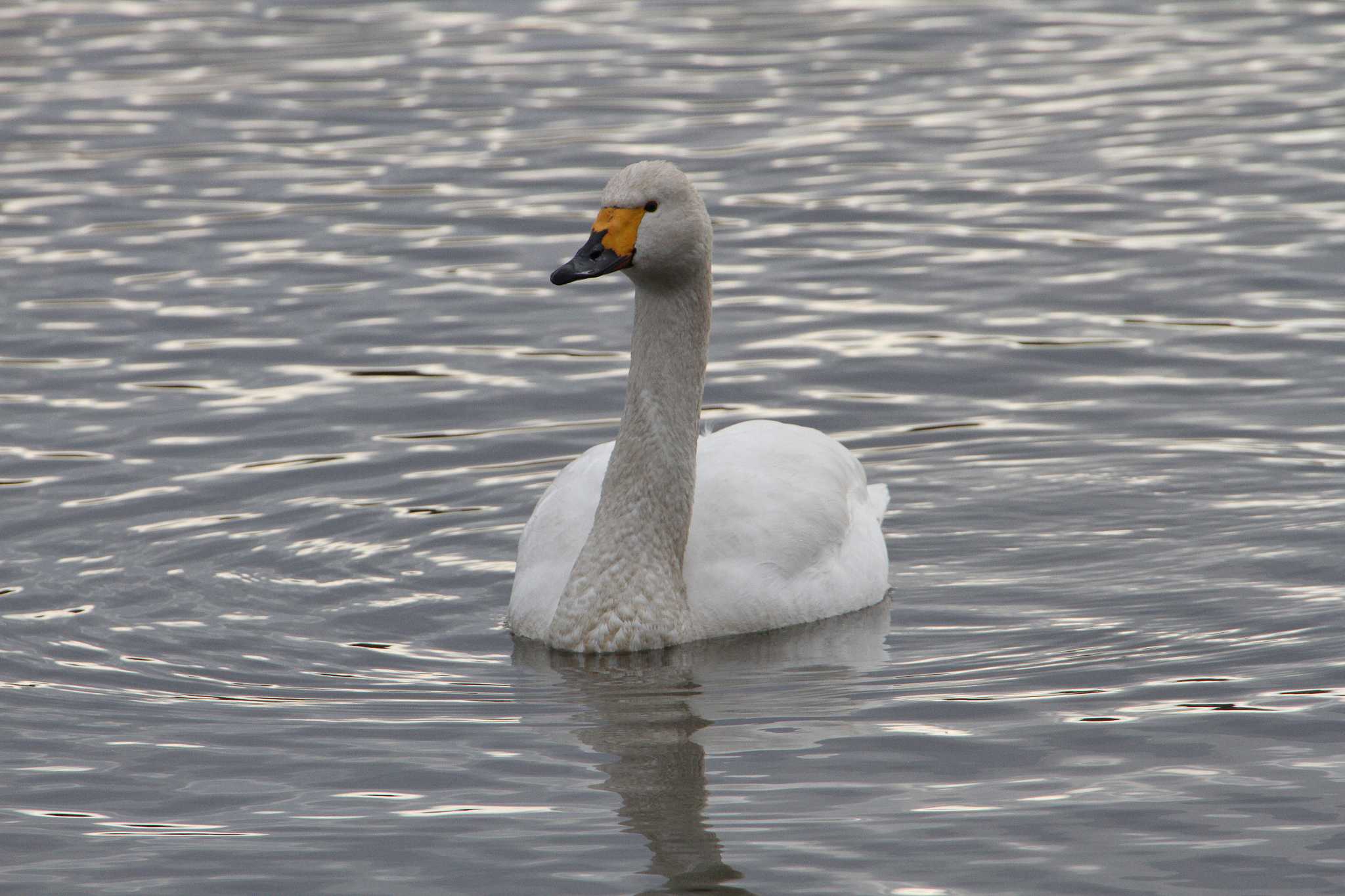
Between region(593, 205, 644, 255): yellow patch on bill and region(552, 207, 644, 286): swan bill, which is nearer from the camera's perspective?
region(552, 207, 644, 286): swan bill

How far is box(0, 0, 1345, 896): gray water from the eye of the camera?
8078 millimetres

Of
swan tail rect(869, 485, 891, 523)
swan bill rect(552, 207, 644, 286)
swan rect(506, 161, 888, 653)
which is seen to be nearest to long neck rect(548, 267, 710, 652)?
swan rect(506, 161, 888, 653)

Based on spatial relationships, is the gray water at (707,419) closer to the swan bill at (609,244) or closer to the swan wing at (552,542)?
the swan wing at (552,542)

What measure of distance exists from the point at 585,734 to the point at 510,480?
3.62 meters

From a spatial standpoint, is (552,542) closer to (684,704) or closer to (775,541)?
(775,541)

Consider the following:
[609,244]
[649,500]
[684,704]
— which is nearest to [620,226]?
[609,244]

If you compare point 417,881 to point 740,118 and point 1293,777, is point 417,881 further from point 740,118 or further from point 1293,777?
point 740,118

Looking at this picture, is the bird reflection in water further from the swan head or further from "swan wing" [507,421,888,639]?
the swan head

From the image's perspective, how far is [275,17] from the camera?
984 inches

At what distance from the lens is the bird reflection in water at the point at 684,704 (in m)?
7.88

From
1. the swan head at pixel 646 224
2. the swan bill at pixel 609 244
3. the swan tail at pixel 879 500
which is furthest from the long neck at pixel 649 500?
the swan tail at pixel 879 500

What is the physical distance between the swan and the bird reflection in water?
0.11 meters

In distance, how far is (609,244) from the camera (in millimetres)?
9664

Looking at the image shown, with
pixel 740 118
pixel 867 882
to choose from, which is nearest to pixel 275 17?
pixel 740 118
